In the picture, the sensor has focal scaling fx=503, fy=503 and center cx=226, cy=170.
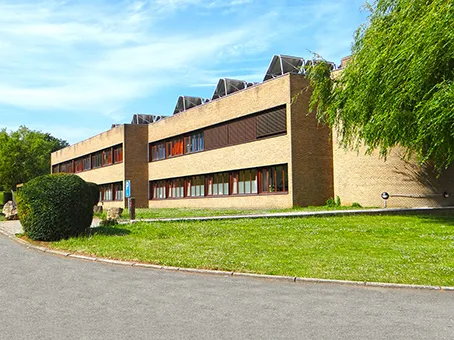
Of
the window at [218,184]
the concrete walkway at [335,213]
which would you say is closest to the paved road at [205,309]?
the concrete walkway at [335,213]

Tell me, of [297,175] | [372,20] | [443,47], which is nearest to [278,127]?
[297,175]

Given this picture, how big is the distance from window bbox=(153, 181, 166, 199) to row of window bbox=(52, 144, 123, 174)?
4.53 meters

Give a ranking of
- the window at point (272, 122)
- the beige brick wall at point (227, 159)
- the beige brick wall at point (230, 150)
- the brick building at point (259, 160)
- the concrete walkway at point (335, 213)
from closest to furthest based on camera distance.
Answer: the concrete walkway at point (335, 213) → the brick building at point (259, 160) → the window at point (272, 122) → the beige brick wall at point (230, 150) → the beige brick wall at point (227, 159)

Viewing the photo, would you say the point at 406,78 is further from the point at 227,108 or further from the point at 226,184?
the point at 226,184

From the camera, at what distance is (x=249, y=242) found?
42.9ft

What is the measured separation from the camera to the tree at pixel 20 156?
5994 centimetres

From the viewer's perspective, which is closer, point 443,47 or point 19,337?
point 19,337

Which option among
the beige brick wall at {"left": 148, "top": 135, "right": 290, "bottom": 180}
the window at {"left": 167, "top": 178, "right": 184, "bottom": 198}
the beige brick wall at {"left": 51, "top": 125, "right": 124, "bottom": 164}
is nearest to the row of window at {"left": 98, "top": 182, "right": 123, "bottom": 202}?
the beige brick wall at {"left": 51, "top": 125, "right": 124, "bottom": 164}

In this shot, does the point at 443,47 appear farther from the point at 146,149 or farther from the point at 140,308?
the point at 146,149

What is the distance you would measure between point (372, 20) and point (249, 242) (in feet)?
30.6

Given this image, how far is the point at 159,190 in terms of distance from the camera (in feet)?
136

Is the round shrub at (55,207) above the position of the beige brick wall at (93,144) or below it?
below

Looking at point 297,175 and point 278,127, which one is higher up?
point 278,127

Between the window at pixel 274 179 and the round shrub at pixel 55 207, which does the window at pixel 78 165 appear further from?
the round shrub at pixel 55 207
